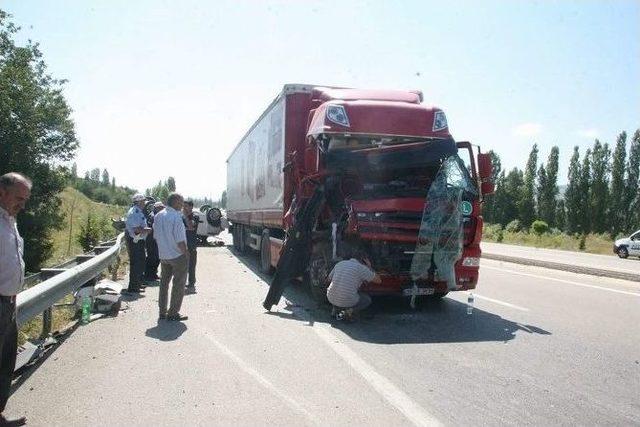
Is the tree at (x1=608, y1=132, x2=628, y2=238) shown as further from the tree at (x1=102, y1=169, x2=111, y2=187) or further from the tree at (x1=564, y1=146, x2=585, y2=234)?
the tree at (x1=102, y1=169, x2=111, y2=187)

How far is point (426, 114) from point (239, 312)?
4.30m

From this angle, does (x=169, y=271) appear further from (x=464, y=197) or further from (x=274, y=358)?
(x=464, y=197)

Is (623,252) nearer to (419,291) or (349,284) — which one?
(419,291)

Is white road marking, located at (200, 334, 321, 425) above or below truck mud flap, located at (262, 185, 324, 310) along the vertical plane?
below

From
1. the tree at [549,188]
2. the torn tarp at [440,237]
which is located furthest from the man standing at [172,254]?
the tree at [549,188]

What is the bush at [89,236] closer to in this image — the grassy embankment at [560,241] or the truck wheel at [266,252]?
the truck wheel at [266,252]

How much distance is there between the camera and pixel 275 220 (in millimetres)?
11555

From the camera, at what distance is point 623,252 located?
28.6 meters

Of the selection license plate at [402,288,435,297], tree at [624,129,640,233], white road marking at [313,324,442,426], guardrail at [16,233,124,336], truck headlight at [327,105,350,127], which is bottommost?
white road marking at [313,324,442,426]

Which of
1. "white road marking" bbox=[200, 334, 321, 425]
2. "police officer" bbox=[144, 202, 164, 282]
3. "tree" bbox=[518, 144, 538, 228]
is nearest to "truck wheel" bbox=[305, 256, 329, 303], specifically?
"white road marking" bbox=[200, 334, 321, 425]

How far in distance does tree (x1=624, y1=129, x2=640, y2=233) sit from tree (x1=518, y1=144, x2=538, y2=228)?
41.7 feet

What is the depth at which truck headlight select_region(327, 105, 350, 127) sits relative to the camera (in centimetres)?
869

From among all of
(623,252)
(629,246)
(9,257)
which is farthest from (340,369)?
(623,252)

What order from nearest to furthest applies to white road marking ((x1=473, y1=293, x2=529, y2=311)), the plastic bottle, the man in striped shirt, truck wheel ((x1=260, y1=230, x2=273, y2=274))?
the plastic bottle
the man in striped shirt
white road marking ((x1=473, y1=293, x2=529, y2=311))
truck wheel ((x1=260, y1=230, x2=273, y2=274))
